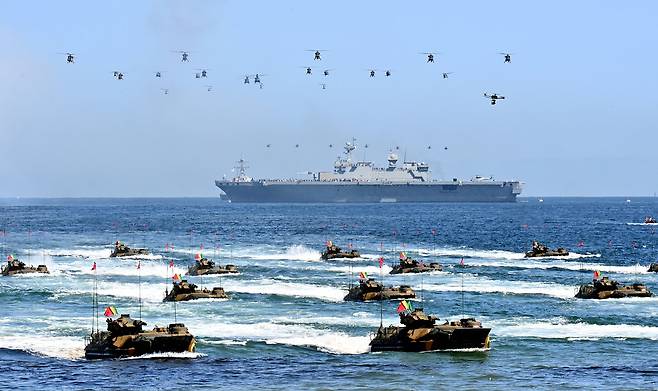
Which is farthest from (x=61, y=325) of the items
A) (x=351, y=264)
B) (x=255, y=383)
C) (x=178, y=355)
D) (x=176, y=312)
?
(x=351, y=264)

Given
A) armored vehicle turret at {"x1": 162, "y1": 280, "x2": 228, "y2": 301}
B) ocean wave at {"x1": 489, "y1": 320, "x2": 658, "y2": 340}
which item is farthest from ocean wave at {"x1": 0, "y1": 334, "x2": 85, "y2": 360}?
ocean wave at {"x1": 489, "y1": 320, "x2": 658, "y2": 340}

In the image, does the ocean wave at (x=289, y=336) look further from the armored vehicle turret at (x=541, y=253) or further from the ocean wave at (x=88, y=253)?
the ocean wave at (x=88, y=253)

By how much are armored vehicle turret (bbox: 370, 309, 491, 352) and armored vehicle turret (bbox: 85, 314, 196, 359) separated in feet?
26.5

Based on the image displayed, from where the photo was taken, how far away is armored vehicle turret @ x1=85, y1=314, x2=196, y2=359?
49875 millimetres

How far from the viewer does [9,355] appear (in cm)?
5272

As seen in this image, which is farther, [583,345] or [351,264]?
[351,264]

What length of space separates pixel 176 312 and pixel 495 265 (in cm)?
4288

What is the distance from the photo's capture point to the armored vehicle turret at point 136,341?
4988 cm

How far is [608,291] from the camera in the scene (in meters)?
71.1

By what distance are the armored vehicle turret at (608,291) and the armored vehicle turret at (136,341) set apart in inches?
1138

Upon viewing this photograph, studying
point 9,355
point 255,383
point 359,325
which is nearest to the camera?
point 255,383

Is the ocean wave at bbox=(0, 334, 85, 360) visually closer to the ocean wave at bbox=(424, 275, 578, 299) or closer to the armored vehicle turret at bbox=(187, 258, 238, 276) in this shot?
the ocean wave at bbox=(424, 275, 578, 299)

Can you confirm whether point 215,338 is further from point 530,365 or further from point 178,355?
point 530,365

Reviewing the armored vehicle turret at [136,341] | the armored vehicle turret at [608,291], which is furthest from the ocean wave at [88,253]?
the armored vehicle turret at [136,341]
